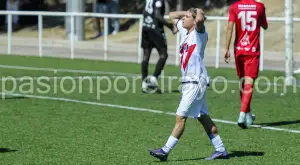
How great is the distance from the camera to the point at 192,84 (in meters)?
9.16

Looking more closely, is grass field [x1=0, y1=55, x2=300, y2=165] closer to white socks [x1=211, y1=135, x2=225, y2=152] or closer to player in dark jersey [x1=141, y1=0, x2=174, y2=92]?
white socks [x1=211, y1=135, x2=225, y2=152]

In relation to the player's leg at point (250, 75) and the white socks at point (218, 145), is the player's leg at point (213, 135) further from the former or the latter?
the player's leg at point (250, 75)

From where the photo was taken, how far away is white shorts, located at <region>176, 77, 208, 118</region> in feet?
29.8

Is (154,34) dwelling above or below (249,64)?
above

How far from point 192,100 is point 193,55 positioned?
493 mm

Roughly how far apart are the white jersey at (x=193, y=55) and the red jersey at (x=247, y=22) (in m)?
2.86

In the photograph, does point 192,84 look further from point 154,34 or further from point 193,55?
point 154,34

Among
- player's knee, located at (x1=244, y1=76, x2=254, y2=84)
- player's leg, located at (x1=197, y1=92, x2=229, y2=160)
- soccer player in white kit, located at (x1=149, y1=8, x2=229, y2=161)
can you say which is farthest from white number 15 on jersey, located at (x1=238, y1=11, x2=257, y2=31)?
player's leg, located at (x1=197, y1=92, x2=229, y2=160)

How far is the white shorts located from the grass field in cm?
53

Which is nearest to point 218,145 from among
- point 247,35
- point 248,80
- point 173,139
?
point 173,139

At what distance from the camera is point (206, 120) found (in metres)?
9.36

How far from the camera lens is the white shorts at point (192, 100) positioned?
29.8 ft

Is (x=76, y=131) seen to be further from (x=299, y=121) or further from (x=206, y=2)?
(x=206, y=2)

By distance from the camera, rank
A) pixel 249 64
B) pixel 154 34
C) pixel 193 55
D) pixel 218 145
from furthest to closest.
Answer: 1. pixel 154 34
2. pixel 249 64
3. pixel 218 145
4. pixel 193 55
